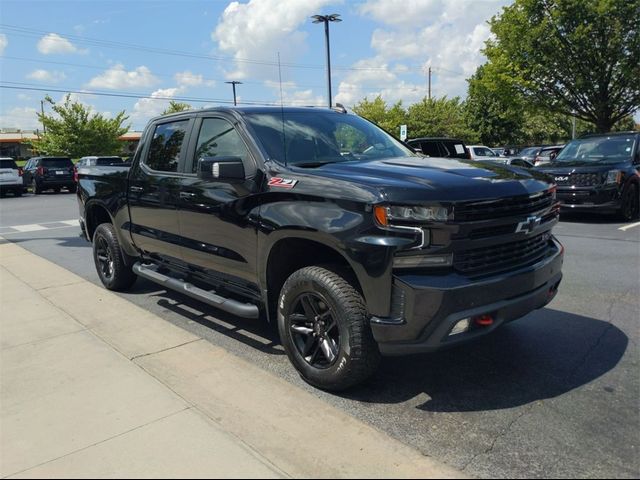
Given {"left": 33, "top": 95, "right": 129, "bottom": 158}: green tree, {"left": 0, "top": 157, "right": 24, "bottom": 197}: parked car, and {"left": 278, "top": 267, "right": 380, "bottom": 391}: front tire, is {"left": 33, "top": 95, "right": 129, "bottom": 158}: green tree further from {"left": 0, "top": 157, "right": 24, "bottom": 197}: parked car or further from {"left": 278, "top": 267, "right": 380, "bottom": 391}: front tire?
{"left": 278, "top": 267, "right": 380, "bottom": 391}: front tire

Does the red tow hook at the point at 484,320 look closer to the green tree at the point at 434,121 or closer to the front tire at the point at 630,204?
the front tire at the point at 630,204

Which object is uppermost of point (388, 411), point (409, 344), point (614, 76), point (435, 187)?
point (614, 76)

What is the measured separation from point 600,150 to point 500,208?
9.90m

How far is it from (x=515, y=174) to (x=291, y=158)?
62.5 inches

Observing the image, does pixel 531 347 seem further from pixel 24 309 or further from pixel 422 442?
pixel 24 309

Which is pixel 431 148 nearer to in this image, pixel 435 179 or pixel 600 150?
pixel 600 150

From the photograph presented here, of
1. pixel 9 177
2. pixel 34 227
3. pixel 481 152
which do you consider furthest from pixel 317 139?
pixel 9 177

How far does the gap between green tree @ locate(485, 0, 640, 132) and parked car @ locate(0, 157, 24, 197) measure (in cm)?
2252

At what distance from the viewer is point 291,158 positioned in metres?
3.93

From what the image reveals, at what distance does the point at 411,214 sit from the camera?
2969mm

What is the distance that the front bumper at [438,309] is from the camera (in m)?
2.93

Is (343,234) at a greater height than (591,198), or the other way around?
(343,234)

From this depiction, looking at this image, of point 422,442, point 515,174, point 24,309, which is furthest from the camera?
point 24,309

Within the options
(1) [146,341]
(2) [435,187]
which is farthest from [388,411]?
(1) [146,341]
